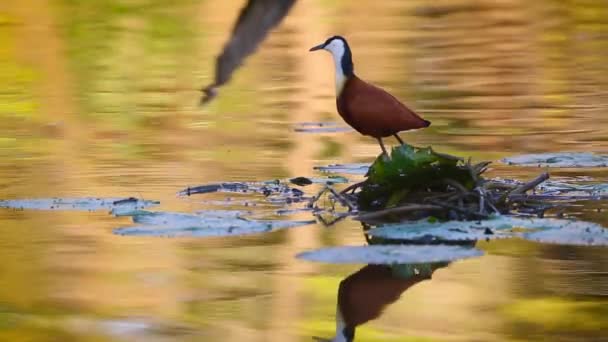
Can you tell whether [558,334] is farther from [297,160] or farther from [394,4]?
[394,4]

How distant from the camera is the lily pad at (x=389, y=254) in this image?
15.8 feet

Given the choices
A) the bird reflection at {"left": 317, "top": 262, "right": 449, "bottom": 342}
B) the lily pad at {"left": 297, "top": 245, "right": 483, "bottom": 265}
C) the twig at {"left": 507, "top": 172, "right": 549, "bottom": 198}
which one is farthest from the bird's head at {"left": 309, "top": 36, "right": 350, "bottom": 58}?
the bird reflection at {"left": 317, "top": 262, "right": 449, "bottom": 342}

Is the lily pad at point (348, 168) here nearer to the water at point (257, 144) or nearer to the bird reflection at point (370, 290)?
the water at point (257, 144)

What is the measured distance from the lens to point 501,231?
5.34 meters

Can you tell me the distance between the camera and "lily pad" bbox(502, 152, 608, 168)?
6820mm

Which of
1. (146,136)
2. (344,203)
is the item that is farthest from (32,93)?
(344,203)

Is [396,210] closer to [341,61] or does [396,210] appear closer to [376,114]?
[376,114]

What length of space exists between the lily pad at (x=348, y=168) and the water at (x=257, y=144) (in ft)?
0.35

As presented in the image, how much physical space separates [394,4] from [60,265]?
12329 millimetres

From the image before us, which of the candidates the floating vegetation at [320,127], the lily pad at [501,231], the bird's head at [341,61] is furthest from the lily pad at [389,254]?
the floating vegetation at [320,127]

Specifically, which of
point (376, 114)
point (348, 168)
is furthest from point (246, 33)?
point (348, 168)

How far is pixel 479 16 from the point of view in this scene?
15.5 meters

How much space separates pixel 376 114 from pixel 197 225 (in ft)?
3.72

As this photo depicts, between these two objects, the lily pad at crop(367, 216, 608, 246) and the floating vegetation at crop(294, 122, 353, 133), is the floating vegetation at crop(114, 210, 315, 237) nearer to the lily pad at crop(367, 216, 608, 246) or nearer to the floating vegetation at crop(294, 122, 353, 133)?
the lily pad at crop(367, 216, 608, 246)
